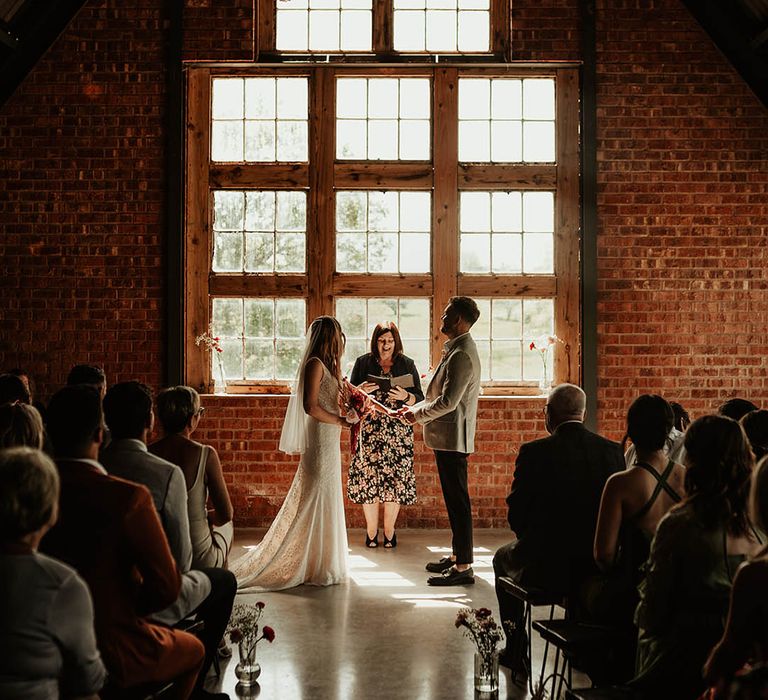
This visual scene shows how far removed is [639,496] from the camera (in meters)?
2.98

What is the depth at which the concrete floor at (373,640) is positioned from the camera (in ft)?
12.1

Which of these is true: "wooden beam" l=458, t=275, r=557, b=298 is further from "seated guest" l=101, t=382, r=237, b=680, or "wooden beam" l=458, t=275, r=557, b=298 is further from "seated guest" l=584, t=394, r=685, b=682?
"seated guest" l=101, t=382, r=237, b=680

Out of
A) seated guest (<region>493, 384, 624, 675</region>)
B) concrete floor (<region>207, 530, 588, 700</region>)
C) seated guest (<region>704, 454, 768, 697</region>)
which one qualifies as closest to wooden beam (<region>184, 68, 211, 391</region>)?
concrete floor (<region>207, 530, 588, 700</region>)

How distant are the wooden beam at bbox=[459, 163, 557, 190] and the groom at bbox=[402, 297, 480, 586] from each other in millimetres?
2197

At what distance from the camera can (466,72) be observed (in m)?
7.42

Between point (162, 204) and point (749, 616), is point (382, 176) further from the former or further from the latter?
point (749, 616)

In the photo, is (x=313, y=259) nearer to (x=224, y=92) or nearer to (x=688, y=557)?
(x=224, y=92)

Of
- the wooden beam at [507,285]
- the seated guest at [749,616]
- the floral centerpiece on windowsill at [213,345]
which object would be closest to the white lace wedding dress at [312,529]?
the floral centerpiece on windowsill at [213,345]

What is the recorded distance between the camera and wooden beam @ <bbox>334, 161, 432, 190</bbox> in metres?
7.45

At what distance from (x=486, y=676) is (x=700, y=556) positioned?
1.49 metres

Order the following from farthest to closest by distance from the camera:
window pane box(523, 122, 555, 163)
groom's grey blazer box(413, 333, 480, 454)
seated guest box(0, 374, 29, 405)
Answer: window pane box(523, 122, 555, 163), groom's grey blazer box(413, 333, 480, 454), seated guest box(0, 374, 29, 405)

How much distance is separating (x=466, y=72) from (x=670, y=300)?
2.58 metres

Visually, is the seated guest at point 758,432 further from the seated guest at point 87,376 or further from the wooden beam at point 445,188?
the wooden beam at point 445,188

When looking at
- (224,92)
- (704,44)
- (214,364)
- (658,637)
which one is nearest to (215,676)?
(658,637)
